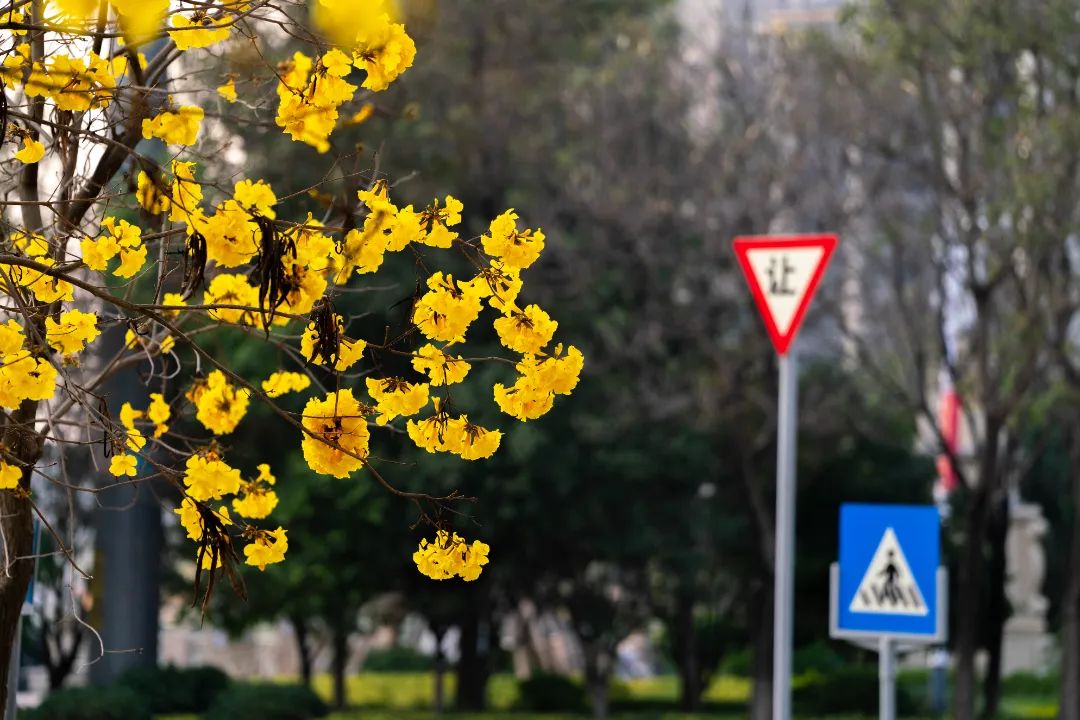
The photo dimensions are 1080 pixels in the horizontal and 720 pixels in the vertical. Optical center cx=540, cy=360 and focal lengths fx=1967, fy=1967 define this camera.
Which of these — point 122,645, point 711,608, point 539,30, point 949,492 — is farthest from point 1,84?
point 949,492

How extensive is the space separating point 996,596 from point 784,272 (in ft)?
73.1

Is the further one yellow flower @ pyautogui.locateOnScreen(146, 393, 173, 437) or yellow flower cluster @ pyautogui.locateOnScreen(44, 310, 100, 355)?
yellow flower @ pyautogui.locateOnScreen(146, 393, 173, 437)

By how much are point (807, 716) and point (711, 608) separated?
2367mm

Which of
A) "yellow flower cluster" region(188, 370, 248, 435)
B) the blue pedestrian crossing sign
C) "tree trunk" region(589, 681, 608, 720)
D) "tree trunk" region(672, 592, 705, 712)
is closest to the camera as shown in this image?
"yellow flower cluster" region(188, 370, 248, 435)

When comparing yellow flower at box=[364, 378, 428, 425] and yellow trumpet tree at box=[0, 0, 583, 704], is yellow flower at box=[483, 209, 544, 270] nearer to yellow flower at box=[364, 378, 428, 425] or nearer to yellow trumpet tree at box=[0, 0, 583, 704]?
yellow trumpet tree at box=[0, 0, 583, 704]

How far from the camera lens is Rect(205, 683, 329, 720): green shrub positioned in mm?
19609

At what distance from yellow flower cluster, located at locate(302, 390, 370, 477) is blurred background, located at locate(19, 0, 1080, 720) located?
46.4 ft

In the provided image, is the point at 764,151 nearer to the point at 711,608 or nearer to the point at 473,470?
the point at 473,470

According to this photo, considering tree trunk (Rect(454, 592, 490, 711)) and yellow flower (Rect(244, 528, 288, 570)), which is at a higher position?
yellow flower (Rect(244, 528, 288, 570))

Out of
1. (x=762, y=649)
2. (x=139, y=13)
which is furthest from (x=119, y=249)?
(x=762, y=649)

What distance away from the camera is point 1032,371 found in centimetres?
2341

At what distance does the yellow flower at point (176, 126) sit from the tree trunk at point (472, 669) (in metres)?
24.4

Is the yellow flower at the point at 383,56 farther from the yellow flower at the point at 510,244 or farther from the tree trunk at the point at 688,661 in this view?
the tree trunk at the point at 688,661

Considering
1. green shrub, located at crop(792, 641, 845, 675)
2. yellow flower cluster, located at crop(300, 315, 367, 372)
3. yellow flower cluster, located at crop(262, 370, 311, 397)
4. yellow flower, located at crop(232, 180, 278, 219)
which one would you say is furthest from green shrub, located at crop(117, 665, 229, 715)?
green shrub, located at crop(792, 641, 845, 675)
